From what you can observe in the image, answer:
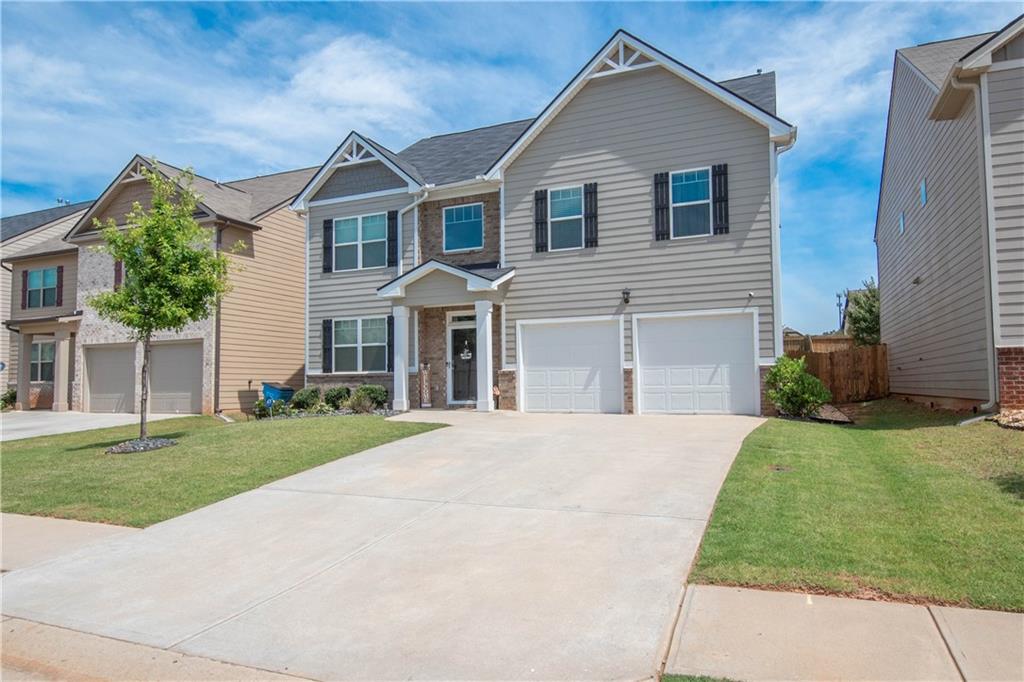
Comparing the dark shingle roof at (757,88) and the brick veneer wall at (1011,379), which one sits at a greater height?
the dark shingle roof at (757,88)

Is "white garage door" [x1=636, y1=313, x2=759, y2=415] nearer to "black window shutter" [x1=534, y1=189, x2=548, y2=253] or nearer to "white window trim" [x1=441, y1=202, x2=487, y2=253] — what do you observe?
"black window shutter" [x1=534, y1=189, x2=548, y2=253]

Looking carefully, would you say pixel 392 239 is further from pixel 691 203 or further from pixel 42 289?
pixel 42 289

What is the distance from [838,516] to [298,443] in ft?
27.3

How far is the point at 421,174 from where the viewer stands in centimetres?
1881

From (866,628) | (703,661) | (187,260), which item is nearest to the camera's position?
(703,661)

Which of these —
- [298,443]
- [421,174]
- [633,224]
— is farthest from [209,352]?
[633,224]

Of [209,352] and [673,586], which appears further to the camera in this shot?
[209,352]

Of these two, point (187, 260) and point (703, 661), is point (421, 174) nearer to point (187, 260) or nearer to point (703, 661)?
point (187, 260)

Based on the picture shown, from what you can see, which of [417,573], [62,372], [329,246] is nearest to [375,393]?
[329,246]

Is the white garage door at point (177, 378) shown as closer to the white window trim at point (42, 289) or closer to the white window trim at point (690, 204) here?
the white window trim at point (42, 289)

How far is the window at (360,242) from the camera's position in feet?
61.2

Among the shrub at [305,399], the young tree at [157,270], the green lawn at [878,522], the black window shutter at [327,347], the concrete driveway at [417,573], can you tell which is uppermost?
the young tree at [157,270]

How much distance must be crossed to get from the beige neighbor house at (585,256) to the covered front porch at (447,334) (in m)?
0.04

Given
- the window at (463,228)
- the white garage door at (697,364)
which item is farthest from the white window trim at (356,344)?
the white garage door at (697,364)
